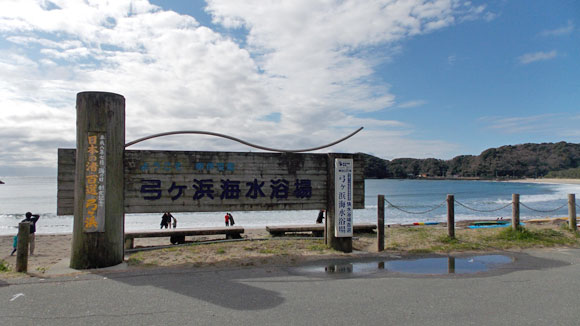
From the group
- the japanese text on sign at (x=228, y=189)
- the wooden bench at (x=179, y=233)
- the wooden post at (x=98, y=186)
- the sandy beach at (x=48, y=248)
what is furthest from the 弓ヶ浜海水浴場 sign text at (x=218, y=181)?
the wooden bench at (x=179, y=233)

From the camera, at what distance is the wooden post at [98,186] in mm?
6707

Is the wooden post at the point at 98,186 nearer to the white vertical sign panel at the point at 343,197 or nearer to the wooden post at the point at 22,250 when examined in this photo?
the wooden post at the point at 22,250

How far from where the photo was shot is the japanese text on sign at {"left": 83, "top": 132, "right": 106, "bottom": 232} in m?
6.73

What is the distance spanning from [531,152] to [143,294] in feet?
705

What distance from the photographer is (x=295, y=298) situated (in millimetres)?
4910

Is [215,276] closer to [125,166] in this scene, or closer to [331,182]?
[125,166]

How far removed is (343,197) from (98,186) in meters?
5.47

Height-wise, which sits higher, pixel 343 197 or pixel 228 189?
pixel 228 189

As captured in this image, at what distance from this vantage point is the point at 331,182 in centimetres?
884

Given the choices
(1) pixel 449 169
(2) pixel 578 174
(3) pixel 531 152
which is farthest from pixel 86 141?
(3) pixel 531 152

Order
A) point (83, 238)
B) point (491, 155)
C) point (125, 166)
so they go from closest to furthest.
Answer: point (83, 238), point (125, 166), point (491, 155)

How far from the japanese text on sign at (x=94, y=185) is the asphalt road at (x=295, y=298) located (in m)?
1.08

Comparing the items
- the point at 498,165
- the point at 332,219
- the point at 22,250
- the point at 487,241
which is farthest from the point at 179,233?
the point at 498,165

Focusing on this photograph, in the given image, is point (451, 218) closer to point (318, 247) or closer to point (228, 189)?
point (318, 247)
